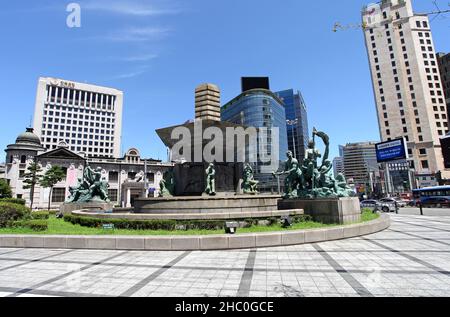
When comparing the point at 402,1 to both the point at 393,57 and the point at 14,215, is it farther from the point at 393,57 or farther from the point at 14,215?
the point at 14,215

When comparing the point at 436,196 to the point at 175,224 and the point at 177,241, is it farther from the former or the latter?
the point at 177,241

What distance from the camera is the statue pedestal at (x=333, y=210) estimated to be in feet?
42.1

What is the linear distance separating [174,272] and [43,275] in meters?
3.66

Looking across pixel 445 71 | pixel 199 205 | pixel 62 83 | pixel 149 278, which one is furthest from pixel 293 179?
pixel 62 83

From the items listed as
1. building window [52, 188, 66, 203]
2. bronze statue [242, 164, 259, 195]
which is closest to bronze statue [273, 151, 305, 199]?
bronze statue [242, 164, 259, 195]

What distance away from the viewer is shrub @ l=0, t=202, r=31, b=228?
1334 centimetres

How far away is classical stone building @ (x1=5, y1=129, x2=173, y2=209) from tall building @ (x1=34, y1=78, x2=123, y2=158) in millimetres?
36193

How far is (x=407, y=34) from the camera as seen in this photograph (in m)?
72.9

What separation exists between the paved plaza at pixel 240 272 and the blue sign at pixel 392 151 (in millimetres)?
47151

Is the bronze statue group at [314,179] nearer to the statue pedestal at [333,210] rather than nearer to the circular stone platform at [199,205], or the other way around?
the statue pedestal at [333,210]

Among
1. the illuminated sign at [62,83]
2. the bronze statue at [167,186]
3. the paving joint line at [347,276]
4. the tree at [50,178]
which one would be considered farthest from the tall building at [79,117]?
the paving joint line at [347,276]

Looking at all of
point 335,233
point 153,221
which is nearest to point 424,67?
point 335,233

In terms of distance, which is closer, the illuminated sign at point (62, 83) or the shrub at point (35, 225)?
the shrub at point (35, 225)

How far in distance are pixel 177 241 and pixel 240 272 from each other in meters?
3.78
